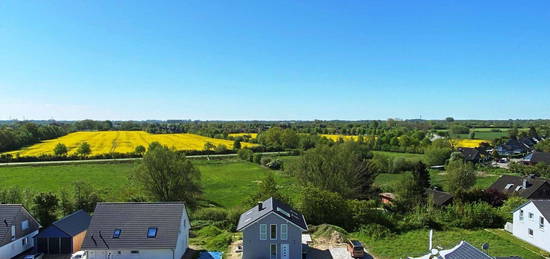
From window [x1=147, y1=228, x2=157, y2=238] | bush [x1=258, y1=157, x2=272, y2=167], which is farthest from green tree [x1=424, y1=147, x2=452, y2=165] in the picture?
window [x1=147, y1=228, x2=157, y2=238]

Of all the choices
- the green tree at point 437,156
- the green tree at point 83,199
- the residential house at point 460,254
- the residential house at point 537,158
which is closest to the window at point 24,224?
the green tree at point 83,199

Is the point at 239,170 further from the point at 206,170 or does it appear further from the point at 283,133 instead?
the point at 283,133

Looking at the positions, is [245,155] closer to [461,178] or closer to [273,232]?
[461,178]

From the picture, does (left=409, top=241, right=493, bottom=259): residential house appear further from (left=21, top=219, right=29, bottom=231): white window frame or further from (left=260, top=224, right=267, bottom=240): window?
(left=21, top=219, right=29, bottom=231): white window frame

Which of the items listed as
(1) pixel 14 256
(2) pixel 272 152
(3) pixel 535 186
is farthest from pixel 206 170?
(3) pixel 535 186

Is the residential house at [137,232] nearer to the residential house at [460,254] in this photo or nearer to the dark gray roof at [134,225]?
the dark gray roof at [134,225]

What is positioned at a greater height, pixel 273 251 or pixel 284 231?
pixel 284 231

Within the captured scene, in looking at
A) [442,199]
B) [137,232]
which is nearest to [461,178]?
[442,199]
